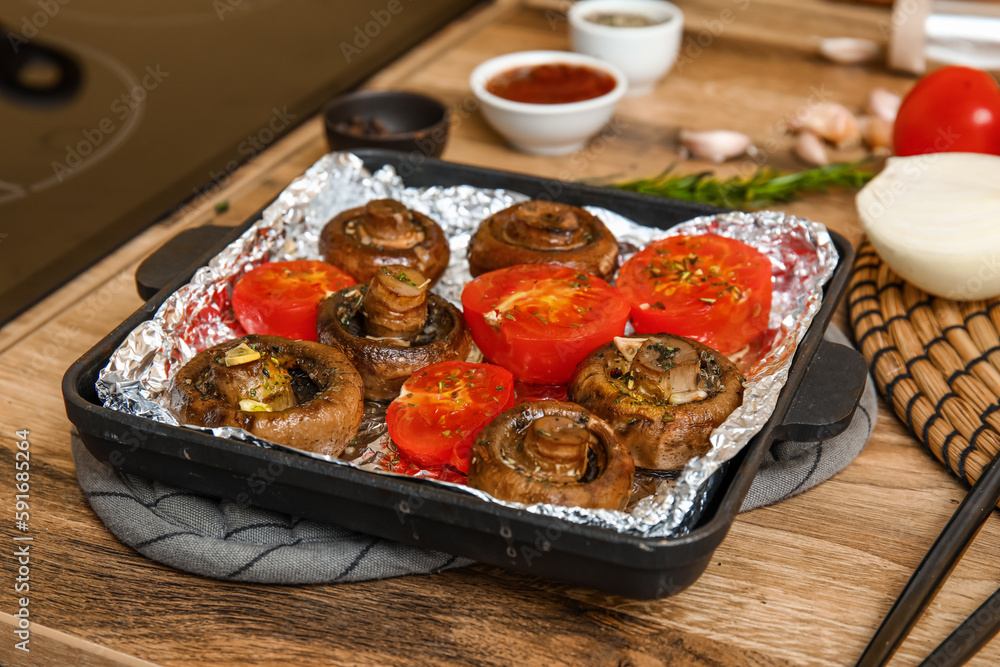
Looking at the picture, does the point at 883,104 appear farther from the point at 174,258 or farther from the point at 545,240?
the point at 174,258

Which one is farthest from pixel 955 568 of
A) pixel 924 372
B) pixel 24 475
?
pixel 24 475

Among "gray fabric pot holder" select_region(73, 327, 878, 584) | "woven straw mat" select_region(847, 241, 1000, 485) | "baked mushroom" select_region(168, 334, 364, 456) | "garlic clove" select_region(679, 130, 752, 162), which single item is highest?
"baked mushroom" select_region(168, 334, 364, 456)

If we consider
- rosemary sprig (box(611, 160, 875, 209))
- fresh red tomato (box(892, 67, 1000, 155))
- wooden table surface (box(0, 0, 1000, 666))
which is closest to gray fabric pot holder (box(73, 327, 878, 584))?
wooden table surface (box(0, 0, 1000, 666))

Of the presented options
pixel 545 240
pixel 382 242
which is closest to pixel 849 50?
pixel 545 240

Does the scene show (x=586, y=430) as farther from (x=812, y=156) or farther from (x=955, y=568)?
(x=812, y=156)

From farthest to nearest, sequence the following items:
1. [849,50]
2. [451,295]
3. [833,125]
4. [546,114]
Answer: [849,50] → [833,125] → [546,114] → [451,295]

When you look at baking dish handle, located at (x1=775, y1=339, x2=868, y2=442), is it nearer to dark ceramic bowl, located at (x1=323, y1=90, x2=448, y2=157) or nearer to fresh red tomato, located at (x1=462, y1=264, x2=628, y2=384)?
fresh red tomato, located at (x1=462, y1=264, x2=628, y2=384)
